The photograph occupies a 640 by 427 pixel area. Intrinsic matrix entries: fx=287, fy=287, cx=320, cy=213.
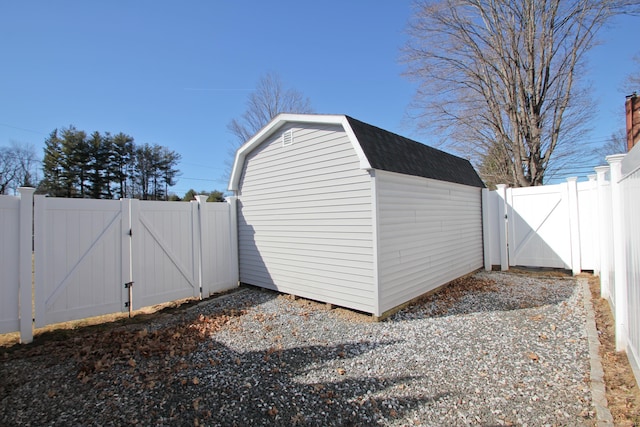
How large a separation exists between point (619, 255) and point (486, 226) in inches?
218

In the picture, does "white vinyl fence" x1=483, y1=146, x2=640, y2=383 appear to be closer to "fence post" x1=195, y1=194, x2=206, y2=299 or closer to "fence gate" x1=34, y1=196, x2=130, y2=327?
"fence post" x1=195, y1=194, x2=206, y2=299

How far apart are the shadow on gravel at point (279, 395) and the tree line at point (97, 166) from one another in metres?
26.7

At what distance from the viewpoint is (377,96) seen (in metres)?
12.4

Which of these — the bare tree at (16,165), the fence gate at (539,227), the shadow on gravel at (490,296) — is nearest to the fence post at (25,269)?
the shadow on gravel at (490,296)

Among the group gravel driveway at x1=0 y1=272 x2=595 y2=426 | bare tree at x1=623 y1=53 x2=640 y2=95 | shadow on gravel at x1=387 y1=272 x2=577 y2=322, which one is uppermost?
bare tree at x1=623 y1=53 x2=640 y2=95

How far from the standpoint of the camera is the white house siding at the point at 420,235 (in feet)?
15.7

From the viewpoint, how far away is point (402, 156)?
549 centimetres

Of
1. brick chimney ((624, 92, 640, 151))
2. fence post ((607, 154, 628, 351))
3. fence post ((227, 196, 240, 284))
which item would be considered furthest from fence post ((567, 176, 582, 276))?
fence post ((227, 196, 240, 284))

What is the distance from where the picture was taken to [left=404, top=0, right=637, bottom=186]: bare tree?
11680mm

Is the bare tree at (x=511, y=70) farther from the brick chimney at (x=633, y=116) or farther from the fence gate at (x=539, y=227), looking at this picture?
the fence gate at (x=539, y=227)

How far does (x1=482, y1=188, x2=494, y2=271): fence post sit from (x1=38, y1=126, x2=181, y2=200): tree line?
89.1 feet

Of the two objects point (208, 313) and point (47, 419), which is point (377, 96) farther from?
point (47, 419)

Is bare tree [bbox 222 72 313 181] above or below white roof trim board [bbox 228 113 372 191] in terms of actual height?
above

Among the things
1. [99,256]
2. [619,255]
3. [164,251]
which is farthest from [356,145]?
[99,256]
